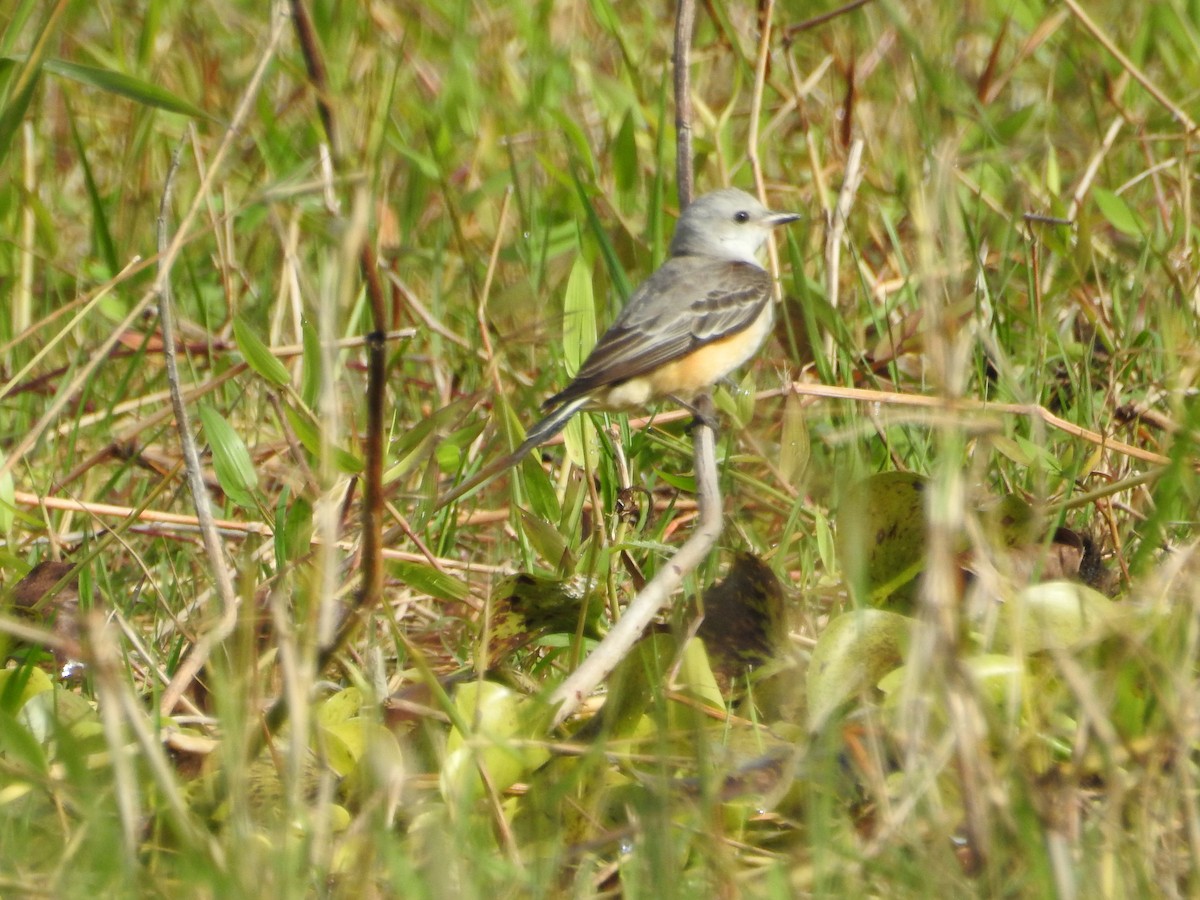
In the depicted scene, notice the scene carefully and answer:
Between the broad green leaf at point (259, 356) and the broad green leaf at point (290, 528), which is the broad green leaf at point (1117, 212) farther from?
the broad green leaf at point (259, 356)

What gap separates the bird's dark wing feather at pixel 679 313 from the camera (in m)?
5.05

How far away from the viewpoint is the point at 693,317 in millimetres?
5488

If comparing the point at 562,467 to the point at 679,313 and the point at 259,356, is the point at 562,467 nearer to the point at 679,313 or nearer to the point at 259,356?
the point at 679,313

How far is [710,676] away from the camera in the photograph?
305cm

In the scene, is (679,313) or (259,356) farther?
(679,313)

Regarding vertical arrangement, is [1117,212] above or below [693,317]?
above

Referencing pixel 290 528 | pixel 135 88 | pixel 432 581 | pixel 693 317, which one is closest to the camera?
pixel 135 88

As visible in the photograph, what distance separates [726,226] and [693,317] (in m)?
0.55

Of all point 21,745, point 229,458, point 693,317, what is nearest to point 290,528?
point 229,458

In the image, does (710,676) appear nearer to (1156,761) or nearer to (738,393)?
(1156,761)

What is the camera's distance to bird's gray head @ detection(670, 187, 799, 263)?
5625 mm

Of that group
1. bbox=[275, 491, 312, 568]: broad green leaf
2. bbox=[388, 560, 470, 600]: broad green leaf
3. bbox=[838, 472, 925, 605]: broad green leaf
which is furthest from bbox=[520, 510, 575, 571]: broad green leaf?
bbox=[838, 472, 925, 605]: broad green leaf

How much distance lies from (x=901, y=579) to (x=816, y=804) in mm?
1130

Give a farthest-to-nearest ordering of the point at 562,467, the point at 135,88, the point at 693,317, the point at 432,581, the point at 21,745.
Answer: the point at 693,317, the point at 562,467, the point at 432,581, the point at 135,88, the point at 21,745
